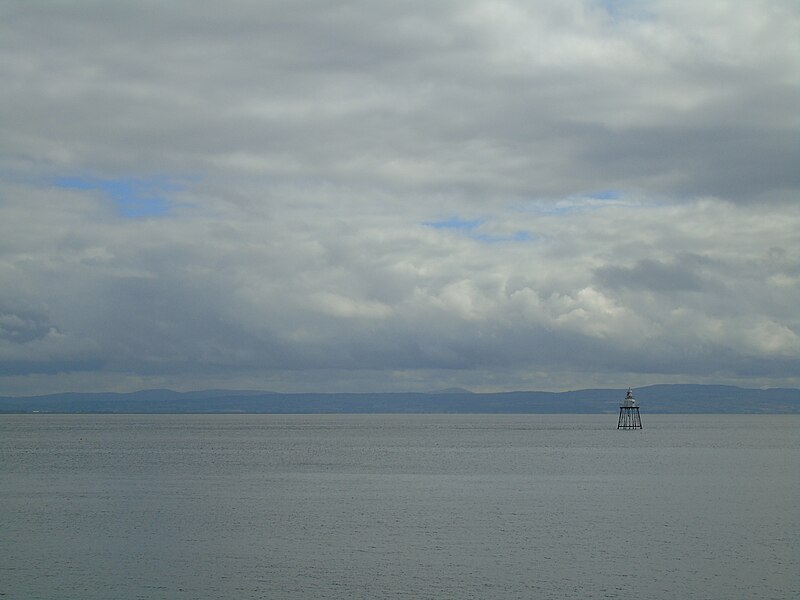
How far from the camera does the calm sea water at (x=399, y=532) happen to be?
41.0 meters

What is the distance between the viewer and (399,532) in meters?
54.0

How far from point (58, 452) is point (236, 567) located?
331 ft

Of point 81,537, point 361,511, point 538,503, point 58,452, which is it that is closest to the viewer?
point 81,537

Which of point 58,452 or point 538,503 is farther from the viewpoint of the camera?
point 58,452

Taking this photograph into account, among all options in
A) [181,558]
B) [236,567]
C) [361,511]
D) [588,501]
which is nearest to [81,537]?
[181,558]

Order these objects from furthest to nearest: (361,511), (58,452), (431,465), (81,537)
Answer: (58,452), (431,465), (361,511), (81,537)

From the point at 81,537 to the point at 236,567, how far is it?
1270cm

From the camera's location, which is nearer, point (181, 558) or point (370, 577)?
point (370, 577)

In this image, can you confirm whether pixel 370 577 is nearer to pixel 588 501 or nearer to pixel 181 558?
pixel 181 558

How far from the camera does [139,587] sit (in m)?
40.7

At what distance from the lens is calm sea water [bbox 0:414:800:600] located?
135ft

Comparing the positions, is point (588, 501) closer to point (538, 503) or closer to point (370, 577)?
point (538, 503)

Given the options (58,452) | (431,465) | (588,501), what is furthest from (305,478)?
(58,452)

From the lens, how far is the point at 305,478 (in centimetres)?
8862
